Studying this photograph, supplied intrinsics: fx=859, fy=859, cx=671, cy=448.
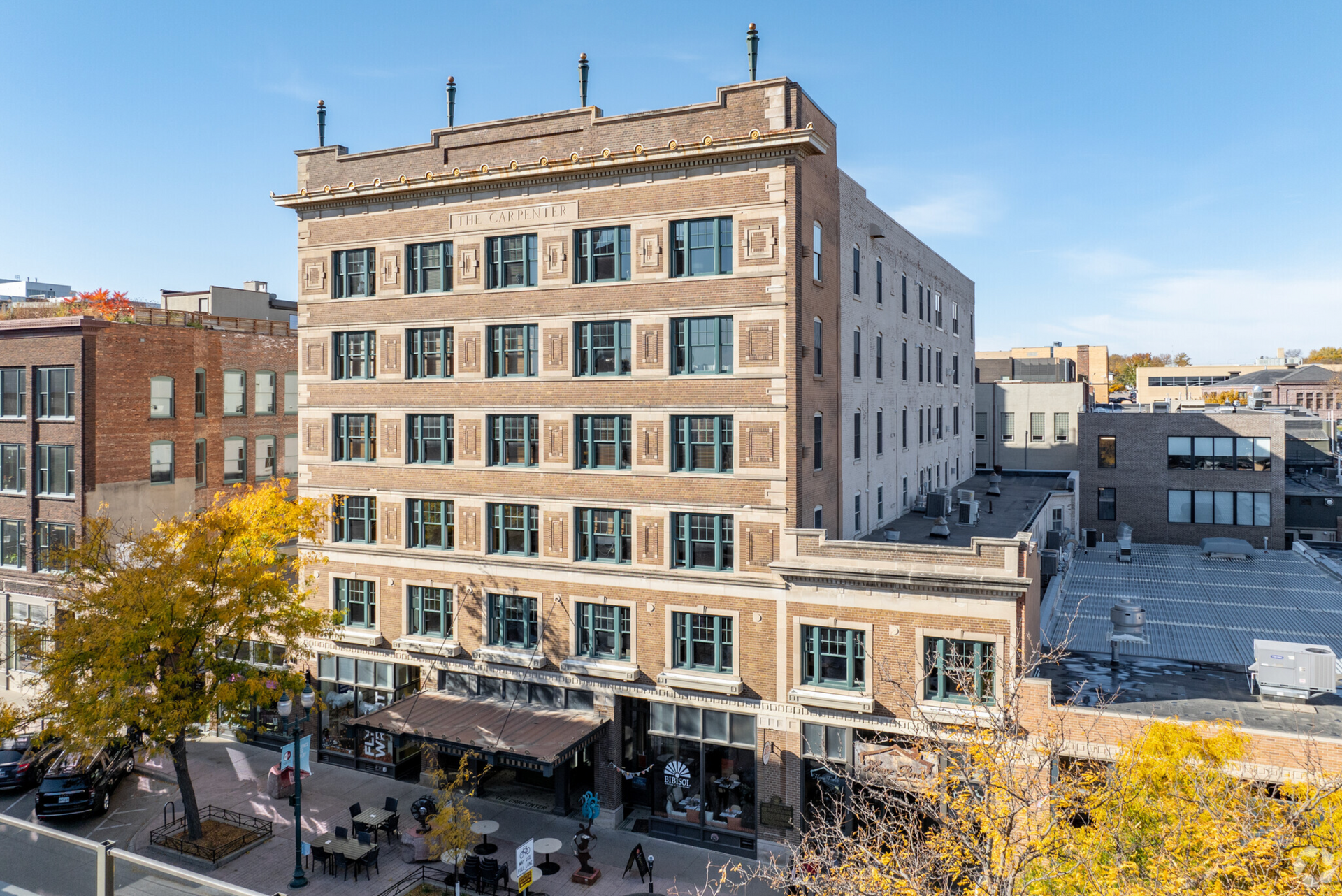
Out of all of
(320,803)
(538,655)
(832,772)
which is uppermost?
(538,655)

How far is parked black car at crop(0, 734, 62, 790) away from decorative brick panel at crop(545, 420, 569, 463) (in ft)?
61.7

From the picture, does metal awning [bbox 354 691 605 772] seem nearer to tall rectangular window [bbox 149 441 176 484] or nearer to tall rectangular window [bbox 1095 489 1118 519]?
tall rectangular window [bbox 149 441 176 484]

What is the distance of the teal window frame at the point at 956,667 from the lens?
895 inches

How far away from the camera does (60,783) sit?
27.6 metres

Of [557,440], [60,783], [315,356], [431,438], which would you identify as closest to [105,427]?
[315,356]

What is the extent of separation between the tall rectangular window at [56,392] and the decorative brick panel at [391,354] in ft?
56.9

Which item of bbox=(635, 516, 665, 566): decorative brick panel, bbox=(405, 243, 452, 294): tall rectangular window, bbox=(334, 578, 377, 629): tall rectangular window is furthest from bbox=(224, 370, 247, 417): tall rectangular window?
bbox=(635, 516, 665, 566): decorative brick panel

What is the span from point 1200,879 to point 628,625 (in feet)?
57.6

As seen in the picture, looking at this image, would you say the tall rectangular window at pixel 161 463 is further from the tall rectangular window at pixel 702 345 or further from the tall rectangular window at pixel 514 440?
the tall rectangular window at pixel 702 345

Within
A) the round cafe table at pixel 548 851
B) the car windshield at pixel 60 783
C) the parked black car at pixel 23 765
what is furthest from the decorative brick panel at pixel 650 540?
the parked black car at pixel 23 765

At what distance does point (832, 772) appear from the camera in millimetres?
24328

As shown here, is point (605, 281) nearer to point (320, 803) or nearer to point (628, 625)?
point (628, 625)

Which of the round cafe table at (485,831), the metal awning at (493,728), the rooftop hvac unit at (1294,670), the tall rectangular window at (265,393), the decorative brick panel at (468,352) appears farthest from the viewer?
the tall rectangular window at (265,393)

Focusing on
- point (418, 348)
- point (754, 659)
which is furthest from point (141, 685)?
point (754, 659)
